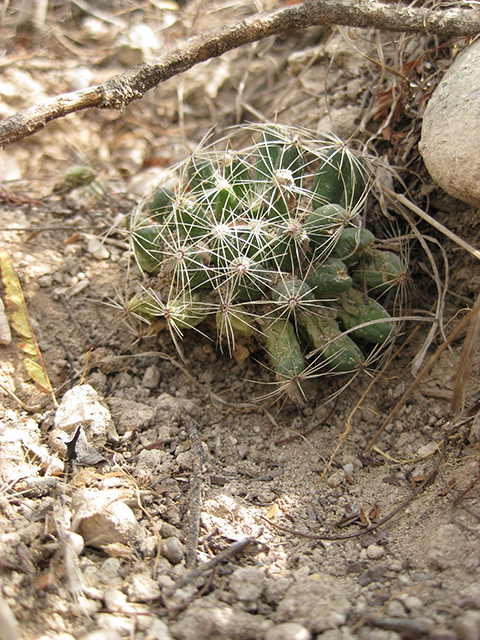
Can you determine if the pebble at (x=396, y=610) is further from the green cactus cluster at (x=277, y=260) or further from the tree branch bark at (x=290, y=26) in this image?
the tree branch bark at (x=290, y=26)

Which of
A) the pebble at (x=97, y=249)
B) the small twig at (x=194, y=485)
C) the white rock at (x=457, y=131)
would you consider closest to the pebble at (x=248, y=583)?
the small twig at (x=194, y=485)

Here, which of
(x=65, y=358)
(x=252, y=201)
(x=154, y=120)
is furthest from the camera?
(x=154, y=120)

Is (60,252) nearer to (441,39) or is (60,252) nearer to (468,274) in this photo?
(468,274)

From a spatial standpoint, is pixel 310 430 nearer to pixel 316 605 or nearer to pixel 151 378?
pixel 151 378

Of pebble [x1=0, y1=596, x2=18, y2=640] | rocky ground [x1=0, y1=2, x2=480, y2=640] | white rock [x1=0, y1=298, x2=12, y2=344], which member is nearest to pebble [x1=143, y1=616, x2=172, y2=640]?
rocky ground [x1=0, y1=2, x2=480, y2=640]

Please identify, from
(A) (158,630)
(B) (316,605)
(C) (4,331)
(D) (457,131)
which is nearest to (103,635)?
(A) (158,630)

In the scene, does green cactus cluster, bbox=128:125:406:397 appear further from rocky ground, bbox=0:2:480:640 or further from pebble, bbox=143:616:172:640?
pebble, bbox=143:616:172:640

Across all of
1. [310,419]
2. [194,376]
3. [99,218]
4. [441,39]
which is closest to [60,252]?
[99,218]
